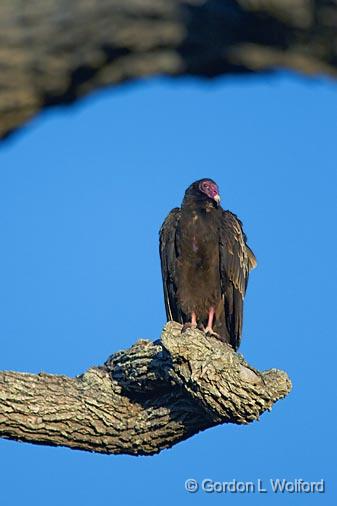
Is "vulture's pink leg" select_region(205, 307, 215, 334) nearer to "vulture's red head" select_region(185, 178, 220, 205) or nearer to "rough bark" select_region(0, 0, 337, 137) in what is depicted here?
"vulture's red head" select_region(185, 178, 220, 205)

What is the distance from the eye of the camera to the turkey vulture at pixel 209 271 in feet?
22.8

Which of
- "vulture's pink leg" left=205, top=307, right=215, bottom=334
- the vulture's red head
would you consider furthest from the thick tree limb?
the vulture's red head

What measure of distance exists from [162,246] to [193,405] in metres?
2.14

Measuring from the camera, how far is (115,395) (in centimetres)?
543

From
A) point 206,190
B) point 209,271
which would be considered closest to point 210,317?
point 209,271

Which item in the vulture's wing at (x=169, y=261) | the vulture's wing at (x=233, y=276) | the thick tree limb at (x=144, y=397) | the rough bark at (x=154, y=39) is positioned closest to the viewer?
the rough bark at (x=154, y=39)

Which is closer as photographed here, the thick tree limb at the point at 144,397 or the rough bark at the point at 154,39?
the rough bark at the point at 154,39

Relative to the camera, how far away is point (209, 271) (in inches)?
274

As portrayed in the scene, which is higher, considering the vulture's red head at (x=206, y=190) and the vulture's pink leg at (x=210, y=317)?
the vulture's red head at (x=206, y=190)

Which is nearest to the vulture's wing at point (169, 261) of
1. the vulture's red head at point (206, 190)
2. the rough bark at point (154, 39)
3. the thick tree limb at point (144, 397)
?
the vulture's red head at point (206, 190)

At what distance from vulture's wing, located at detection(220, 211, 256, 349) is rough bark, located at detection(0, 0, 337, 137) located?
568cm

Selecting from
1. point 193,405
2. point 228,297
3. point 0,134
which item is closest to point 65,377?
point 193,405

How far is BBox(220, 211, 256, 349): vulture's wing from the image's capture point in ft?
22.7

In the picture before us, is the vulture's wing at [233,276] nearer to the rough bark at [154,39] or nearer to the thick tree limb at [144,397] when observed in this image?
the thick tree limb at [144,397]
